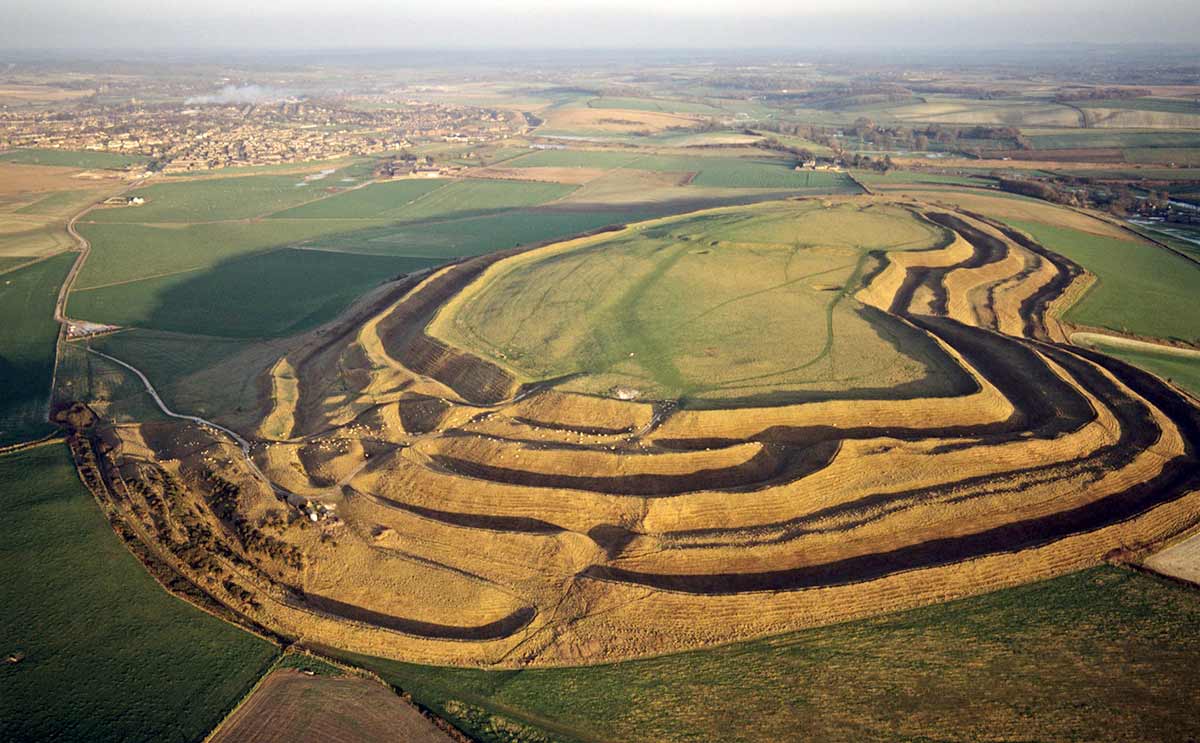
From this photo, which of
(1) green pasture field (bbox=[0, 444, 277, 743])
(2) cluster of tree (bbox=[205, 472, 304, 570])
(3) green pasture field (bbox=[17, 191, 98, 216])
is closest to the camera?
(1) green pasture field (bbox=[0, 444, 277, 743])

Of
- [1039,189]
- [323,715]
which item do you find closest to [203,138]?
[1039,189]

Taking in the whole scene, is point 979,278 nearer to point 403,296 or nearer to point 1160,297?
point 1160,297

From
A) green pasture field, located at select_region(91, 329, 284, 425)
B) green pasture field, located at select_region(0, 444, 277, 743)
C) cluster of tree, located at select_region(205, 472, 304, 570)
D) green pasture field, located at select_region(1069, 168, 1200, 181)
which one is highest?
green pasture field, located at select_region(1069, 168, 1200, 181)

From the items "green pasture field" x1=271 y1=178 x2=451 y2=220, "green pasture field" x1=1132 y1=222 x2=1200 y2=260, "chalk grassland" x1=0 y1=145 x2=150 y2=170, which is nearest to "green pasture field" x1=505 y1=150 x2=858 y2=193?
"green pasture field" x1=271 y1=178 x2=451 y2=220

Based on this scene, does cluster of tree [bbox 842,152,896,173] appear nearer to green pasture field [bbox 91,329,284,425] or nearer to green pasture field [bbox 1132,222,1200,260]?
green pasture field [bbox 1132,222,1200,260]

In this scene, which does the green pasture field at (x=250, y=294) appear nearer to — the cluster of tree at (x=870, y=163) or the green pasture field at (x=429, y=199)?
the green pasture field at (x=429, y=199)

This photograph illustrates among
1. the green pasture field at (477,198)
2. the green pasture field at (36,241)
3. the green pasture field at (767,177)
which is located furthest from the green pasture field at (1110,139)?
the green pasture field at (36,241)

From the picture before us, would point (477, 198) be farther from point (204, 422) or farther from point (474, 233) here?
point (204, 422)
